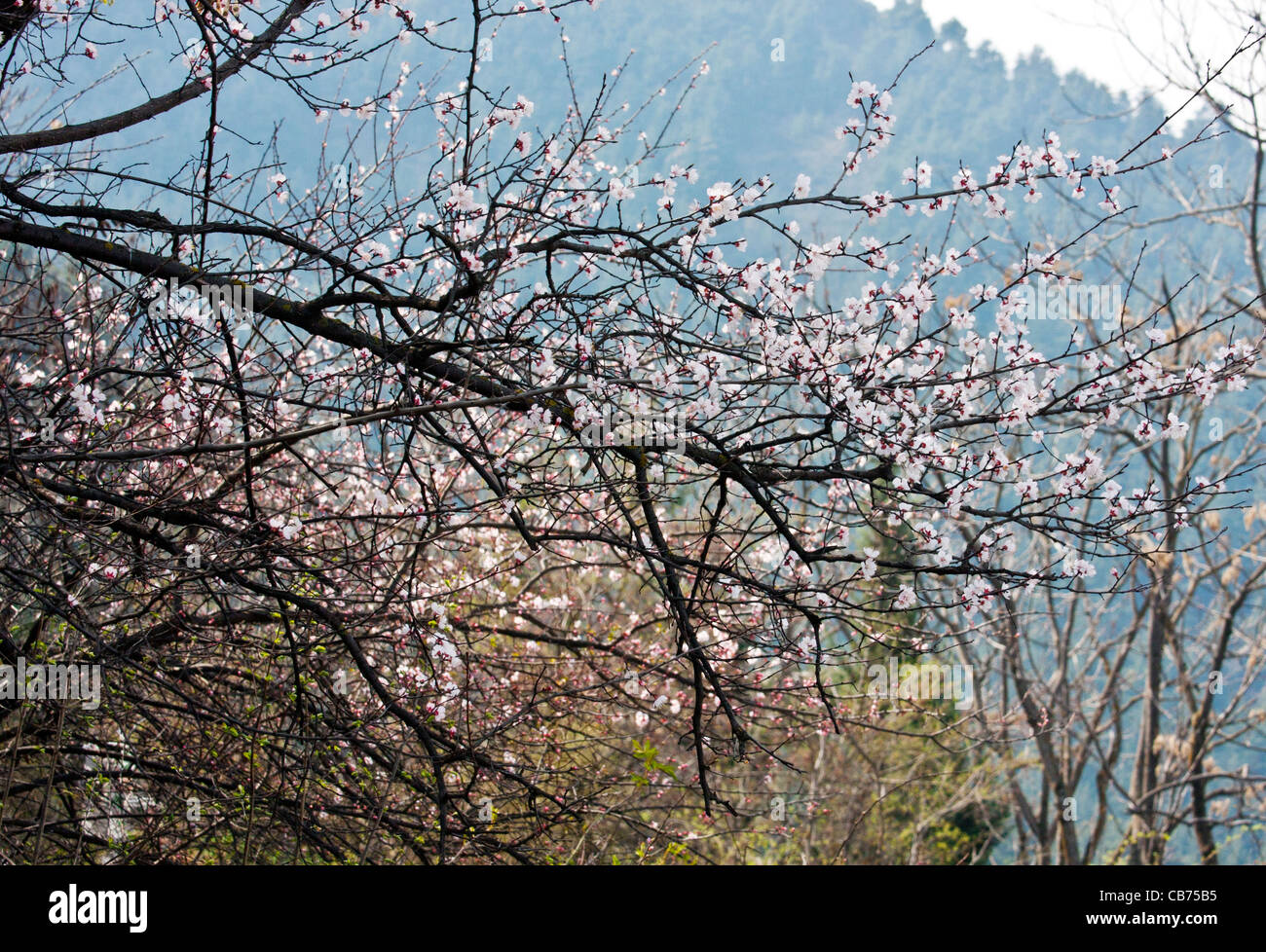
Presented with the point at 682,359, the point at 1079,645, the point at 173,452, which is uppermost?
the point at 1079,645

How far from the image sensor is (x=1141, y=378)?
3611mm

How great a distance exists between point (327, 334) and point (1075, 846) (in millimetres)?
14470

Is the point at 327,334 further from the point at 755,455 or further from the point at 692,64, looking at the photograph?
the point at 692,64

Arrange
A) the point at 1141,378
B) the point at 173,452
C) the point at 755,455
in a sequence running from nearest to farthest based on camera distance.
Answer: the point at 173,452 < the point at 1141,378 < the point at 755,455

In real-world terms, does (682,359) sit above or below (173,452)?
above

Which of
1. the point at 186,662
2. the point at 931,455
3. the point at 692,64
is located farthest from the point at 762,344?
the point at 186,662

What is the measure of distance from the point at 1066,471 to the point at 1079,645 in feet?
45.5

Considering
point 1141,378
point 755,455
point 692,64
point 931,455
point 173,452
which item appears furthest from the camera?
point 692,64

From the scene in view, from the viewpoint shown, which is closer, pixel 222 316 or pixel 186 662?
pixel 222 316

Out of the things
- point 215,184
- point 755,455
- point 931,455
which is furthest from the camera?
point 215,184

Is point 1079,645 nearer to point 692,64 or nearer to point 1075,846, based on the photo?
point 1075,846

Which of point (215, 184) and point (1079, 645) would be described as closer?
point (215, 184)
